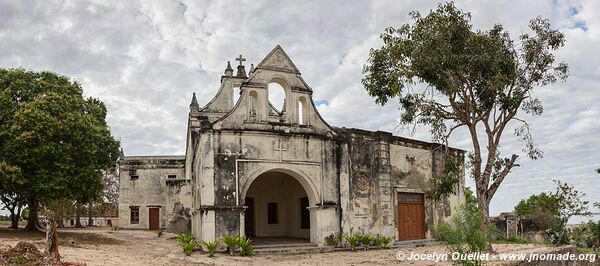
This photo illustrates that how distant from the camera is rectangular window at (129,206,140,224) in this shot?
115 feet

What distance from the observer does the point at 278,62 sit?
18.7m

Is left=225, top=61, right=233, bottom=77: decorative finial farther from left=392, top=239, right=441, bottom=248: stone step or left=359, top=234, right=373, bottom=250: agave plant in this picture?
left=392, top=239, right=441, bottom=248: stone step

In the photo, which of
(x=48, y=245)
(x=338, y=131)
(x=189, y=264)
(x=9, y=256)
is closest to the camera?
(x=9, y=256)

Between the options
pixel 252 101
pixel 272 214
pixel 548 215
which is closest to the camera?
pixel 252 101

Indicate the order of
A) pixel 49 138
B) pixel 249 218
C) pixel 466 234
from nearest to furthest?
pixel 466 234 < pixel 49 138 < pixel 249 218

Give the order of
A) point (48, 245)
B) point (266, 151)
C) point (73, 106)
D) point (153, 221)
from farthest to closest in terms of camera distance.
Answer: point (153, 221) < point (73, 106) < point (266, 151) < point (48, 245)

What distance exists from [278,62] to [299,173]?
4051mm

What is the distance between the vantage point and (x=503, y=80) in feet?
49.3

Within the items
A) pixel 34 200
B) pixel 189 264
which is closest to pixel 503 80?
pixel 189 264

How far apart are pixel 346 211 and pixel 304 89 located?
469 centimetres

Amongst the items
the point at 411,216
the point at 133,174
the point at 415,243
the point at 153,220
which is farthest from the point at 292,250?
the point at 133,174

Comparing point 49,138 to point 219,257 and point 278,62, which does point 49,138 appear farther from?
point 278,62

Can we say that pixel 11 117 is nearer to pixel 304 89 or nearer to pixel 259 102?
pixel 259 102

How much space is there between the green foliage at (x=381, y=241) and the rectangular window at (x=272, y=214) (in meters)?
6.17
